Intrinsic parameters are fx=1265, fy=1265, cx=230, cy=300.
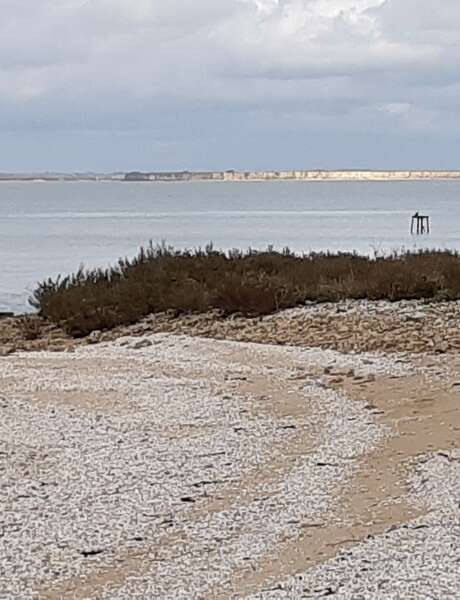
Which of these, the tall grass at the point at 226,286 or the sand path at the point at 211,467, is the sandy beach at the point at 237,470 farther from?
the tall grass at the point at 226,286

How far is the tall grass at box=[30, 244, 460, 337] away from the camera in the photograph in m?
17.2

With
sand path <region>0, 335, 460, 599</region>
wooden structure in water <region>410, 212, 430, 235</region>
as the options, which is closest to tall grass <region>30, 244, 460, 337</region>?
sand path <region>0, 335, 460, 599</region>

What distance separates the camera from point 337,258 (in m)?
21.9

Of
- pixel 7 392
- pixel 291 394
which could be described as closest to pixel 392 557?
pixel 291 394

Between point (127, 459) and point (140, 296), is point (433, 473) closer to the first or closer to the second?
point (127, 459)

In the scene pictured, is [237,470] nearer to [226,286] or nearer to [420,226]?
[226,286]

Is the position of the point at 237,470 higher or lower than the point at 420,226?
lower

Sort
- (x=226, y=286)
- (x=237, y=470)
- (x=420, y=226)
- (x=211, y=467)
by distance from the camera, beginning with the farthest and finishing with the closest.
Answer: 1. (x=420, y=226)
2. (x=226, y=286)
3. (x=211, y=467)
4. (x=237, y=470)

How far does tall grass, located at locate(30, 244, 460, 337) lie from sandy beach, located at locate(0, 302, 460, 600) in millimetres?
2934

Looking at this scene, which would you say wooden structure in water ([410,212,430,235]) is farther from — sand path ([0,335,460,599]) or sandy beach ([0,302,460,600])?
sand path ([0,335,460,599])

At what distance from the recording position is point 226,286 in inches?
689

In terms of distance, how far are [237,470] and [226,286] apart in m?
9.64

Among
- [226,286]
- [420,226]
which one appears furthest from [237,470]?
[420,226]

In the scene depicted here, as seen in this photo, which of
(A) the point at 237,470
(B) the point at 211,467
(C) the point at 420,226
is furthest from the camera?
(C) the point at 420,226
